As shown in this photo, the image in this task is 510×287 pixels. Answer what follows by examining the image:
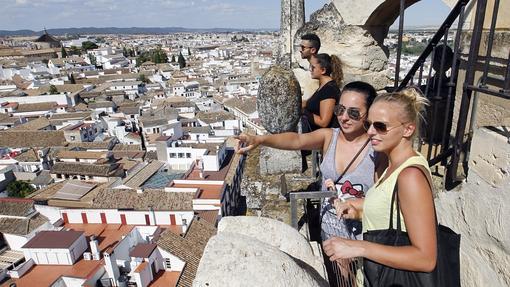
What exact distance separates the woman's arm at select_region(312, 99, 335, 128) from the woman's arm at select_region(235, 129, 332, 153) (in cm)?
74

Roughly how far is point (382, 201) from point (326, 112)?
5.74ft

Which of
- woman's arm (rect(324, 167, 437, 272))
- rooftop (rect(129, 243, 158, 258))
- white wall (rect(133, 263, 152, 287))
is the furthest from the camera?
rooftop (rect(129, 243, 158, 258))

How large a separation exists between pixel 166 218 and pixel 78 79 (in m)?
52.9

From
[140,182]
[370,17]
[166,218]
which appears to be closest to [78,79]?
[140,182]

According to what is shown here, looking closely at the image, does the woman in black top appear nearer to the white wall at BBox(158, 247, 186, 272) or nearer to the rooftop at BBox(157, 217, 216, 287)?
the rooftop at BBox(157, 217, 216, 287)

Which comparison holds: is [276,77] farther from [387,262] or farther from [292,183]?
[387,262]

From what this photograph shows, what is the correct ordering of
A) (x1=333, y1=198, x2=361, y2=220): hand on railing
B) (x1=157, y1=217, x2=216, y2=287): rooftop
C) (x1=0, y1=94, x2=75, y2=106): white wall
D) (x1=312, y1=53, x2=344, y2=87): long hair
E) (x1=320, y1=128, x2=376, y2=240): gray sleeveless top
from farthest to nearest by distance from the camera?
(x1=0, y1=94, x2=75, y2=106): white wall < (x1=157, y1=217, x2=216, y2=287): rooftop < (x1=312, y1=53, x2=344, y2=87): long hair < (x1=320, y1=128, x2=376, y2=240): gray sleeveless top < (x1=333, y1=198, x2=361, y2=220): hand on railing

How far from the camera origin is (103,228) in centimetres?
1903

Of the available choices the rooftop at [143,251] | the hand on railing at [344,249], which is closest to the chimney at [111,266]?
the rooftop at [143,251]

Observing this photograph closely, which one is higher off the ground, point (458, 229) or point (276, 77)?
point (276, 77)

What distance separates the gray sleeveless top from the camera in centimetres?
232

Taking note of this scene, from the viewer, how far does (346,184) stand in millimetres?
2348

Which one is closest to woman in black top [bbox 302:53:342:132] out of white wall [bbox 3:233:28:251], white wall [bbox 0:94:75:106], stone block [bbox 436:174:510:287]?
stone block [bbox 436:174:510:287]

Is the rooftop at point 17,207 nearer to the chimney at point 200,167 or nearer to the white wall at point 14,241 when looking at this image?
the white wall at point 14,241
